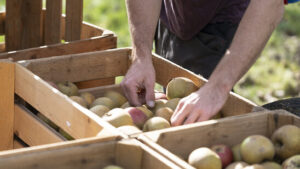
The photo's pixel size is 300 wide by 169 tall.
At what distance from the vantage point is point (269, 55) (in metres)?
7.08

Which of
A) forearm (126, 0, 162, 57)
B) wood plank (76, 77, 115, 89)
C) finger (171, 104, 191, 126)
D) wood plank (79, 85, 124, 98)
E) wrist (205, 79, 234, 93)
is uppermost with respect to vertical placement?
forearm (126, 0, 162, 57)

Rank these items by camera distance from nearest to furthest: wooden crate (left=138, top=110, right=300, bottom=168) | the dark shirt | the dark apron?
wooden crate (left=138, top=110, right=300, bottom=168), the dark shirt, the dark apron

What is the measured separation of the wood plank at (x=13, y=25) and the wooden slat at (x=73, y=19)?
0.28 metres

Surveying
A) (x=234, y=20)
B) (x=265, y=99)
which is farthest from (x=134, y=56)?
(x=265, y=99)

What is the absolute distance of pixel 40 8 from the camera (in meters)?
3.73

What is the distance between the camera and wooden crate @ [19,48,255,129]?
3.21m

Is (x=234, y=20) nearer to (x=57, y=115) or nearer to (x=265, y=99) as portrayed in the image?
(x=57, y=115)

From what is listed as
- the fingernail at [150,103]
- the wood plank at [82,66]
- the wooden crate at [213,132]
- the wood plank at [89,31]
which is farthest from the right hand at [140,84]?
the wood plank at [89,31]

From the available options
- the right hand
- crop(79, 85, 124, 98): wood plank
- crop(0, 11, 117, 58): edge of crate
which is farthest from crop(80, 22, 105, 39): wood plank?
the right hand

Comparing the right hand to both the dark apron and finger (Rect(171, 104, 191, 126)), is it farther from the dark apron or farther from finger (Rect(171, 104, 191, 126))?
the dark apron

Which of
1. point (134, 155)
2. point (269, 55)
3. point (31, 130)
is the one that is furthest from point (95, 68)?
point (269, 55)

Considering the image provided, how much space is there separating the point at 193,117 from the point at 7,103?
1.05 metres

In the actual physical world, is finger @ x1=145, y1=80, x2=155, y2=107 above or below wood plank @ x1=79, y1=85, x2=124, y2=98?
above

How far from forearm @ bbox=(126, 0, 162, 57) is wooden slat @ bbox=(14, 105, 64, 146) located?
0.67m
